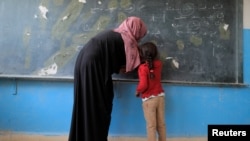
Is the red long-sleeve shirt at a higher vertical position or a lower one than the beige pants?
higher

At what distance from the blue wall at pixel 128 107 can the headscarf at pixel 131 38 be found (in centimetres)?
36

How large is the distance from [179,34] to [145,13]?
0.42 m

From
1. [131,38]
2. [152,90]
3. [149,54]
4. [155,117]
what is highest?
[131,38]

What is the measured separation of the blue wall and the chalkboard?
11 centimetres

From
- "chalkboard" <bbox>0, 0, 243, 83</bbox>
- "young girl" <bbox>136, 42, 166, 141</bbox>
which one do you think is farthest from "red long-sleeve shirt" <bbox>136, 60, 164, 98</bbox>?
"chalkboard" <bbox>0, 0, 243, 83</bbox>

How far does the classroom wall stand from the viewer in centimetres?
296

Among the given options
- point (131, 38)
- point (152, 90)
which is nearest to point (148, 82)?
point (152, 90)

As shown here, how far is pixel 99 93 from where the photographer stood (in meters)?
2.56

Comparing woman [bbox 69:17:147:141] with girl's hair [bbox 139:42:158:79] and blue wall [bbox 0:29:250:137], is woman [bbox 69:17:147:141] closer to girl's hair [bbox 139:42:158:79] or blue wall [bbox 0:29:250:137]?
girl's hair [bbox 139:42:158:79]

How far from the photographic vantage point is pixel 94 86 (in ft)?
8.37

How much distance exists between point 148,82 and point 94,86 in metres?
0.51

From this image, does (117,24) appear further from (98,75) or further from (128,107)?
(128,107)

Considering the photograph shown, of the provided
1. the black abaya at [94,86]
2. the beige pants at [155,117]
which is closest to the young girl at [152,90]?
the beige pants at [155,117]

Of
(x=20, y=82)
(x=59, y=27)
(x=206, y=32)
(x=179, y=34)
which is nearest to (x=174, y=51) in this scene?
(x=179, y=34)
